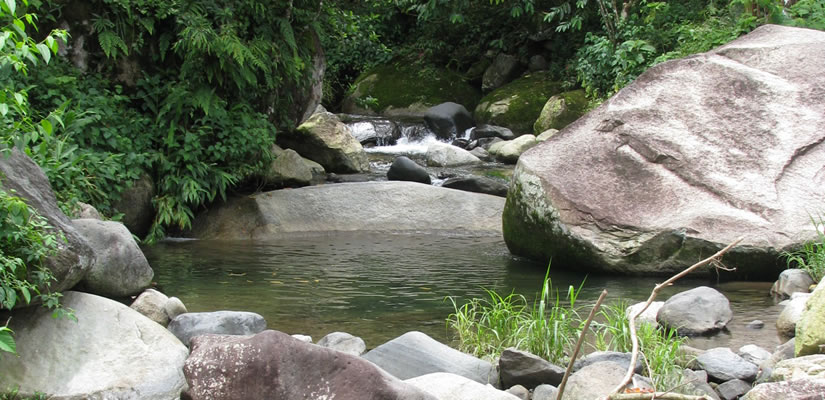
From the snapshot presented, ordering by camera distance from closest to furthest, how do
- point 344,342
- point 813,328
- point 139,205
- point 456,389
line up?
point 456,389 < point 813,328 < point 344,342 < point 139,205

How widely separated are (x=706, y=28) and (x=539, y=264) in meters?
5.99

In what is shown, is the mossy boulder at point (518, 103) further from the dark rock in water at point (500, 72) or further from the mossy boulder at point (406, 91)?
the mossy boulder at point (406, 91)

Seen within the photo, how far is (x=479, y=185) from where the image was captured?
1130 centimetres

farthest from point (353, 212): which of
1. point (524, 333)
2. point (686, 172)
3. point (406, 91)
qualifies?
point (406, 91)

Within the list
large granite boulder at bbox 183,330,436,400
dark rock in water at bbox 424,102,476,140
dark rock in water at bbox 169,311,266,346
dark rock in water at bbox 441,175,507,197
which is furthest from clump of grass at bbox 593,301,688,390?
dark rock in water at bbox 424,102,476,140

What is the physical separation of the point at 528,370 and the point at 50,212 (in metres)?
2.77

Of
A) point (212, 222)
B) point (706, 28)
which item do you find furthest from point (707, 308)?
point (706, 28)

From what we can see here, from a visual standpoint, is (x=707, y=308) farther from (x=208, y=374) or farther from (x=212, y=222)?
(x=212, y=222)

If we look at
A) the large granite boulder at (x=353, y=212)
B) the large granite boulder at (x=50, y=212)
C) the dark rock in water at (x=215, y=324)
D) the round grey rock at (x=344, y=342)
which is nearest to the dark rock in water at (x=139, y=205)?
the large granite boulder at (x=353, y=212)

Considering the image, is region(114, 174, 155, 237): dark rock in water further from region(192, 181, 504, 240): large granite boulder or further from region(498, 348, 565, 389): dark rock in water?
region(498, 348, 565, 389): dark rock in water

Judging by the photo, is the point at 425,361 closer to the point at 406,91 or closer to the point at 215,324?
the point at 215,324

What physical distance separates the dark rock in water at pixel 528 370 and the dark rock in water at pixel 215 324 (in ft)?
5.75

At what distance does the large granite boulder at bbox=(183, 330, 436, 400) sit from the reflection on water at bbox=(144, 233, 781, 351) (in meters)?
1.61

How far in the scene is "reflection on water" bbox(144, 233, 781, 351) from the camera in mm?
5945
